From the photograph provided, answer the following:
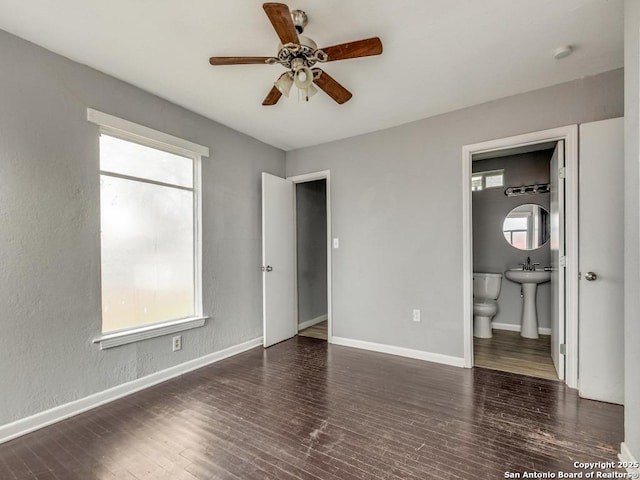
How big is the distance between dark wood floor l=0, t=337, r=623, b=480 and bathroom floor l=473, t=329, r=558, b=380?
7.7 inches

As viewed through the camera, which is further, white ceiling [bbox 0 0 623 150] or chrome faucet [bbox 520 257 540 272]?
chrome faucet [bbox 520 257 540 272]

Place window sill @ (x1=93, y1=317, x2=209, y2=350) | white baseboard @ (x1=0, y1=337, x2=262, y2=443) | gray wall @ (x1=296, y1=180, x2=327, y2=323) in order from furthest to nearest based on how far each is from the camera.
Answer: gray wall @ (x1=296, y1=180, x2=327, y2=323)
window sill @ (x1=93, y1=317, x2=209, y2=350)
white baseboard @ (x1=0, y1=337, x2=262, y2=443)

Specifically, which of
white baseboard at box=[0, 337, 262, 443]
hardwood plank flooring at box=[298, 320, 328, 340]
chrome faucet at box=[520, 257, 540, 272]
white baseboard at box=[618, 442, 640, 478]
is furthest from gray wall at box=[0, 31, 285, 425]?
chrome faucet at box=[520, 257, 540, 272]

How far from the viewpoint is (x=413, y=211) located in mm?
3270

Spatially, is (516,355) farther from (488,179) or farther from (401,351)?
(488,179)

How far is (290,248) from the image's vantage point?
13.4ft

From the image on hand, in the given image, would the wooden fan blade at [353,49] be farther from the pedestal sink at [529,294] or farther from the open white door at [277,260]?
the pedestal sink at [529,294]

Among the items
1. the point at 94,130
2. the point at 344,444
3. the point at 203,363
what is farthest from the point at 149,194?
the point at 344,444

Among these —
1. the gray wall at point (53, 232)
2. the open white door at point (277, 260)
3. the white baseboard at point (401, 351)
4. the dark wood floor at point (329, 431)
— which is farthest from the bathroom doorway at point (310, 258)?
the gray wall at point (53, 232)

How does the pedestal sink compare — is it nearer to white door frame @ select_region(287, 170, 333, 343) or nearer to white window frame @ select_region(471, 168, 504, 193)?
white window frame @ select_region(471, 168, 504, 193)

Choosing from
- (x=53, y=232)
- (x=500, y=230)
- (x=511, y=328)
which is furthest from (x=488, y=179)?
(x=53, y=232)

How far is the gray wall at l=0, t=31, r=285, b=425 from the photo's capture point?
1.92 m

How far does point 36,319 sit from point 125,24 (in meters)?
1.98

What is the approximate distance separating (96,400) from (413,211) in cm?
324
